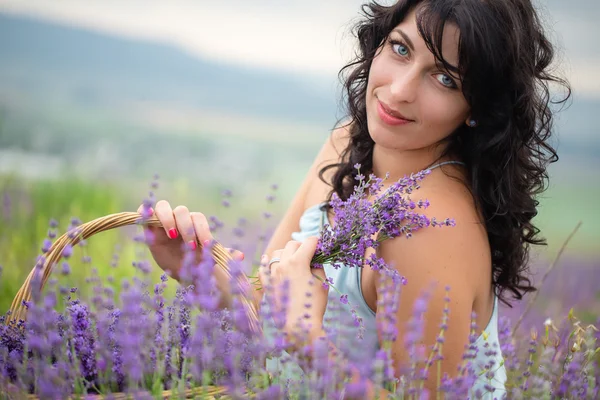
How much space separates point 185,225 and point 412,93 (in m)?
0.70

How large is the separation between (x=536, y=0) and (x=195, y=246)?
1.31 metres

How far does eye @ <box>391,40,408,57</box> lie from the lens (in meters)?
1.78

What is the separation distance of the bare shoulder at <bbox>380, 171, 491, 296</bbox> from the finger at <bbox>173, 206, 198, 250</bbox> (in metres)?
0.52

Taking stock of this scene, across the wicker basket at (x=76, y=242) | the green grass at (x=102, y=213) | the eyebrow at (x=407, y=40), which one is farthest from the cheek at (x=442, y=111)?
the green grass at (x=102, y=213)

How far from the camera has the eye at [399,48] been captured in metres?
1.78

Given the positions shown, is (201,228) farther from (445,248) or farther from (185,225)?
(445,248)

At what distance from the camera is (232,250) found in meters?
1.86

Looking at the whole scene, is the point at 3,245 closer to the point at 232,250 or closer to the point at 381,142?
the point at 232,250

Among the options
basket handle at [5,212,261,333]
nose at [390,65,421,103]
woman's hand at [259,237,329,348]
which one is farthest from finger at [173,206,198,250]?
nose at [390,65,421,103]

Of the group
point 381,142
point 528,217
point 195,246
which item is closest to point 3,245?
point 195,246

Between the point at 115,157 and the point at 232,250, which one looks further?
the point at 115,157

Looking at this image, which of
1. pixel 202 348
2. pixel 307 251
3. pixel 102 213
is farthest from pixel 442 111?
Answer: pixel 102 213

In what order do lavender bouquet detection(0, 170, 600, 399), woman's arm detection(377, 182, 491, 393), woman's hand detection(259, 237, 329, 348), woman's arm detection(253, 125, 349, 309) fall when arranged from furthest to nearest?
woman's arm detection(253, 125, 349, 309)
woman's arm detection(377, 182, 491, 393)
woman's hand detection(259, 237, 329, 348)
lavender bouquet detection(0, 170, 600, 399)

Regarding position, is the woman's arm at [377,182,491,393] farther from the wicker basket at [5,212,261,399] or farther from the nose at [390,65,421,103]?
the wicker basket at [5,212,261,399]
